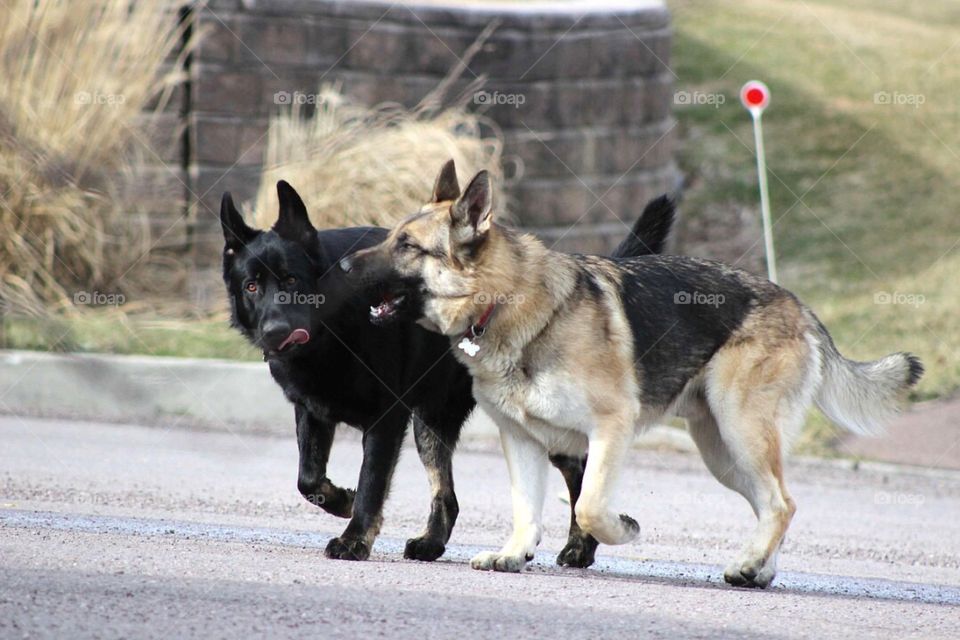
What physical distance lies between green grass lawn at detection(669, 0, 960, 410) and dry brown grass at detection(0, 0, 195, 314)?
6616mm

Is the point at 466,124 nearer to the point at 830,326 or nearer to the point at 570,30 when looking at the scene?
the point at 570,30

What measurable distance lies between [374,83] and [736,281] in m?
7.02

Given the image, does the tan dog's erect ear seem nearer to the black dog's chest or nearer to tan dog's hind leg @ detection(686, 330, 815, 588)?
the black dog's chest

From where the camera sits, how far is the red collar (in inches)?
225

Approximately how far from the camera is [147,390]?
9.95 m

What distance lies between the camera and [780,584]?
5.95 m

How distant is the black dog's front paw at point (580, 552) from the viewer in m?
6.13

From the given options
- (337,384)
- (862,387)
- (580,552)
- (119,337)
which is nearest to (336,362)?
(337,384)
